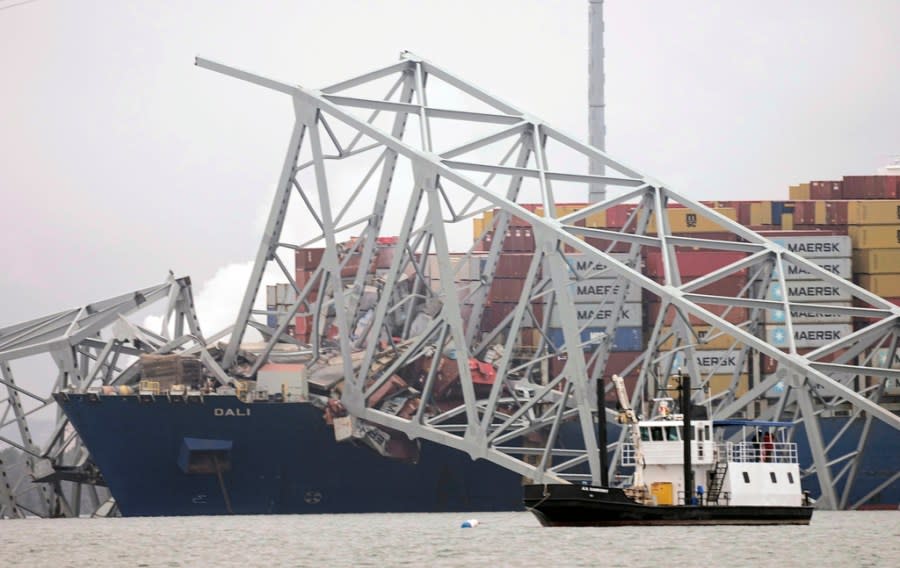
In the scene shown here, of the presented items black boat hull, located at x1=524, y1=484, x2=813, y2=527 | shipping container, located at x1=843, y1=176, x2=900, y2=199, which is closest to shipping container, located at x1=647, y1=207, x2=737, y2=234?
shipping container, located at x1=843, y1=176, x2=900, y2=199

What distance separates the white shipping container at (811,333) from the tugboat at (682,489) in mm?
24113

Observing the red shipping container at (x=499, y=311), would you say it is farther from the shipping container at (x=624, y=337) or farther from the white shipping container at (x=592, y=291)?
the shipping container at (x=624, y=337)

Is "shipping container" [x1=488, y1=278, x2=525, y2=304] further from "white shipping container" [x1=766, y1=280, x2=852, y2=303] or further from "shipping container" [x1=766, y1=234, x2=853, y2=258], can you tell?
"shipping container" [x1=766, y1=234, x2=853, y2=258]

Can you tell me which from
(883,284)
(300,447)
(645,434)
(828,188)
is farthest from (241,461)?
(828,188)

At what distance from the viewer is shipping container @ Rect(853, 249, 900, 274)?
92562mm

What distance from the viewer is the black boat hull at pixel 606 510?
2393 inches

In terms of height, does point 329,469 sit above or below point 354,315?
below

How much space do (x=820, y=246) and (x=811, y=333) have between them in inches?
196

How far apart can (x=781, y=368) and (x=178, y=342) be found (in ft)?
78.6

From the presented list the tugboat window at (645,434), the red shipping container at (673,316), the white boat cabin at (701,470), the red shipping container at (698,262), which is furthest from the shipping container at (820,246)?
the tugboat window at (645,434)

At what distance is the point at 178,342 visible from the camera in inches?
3310

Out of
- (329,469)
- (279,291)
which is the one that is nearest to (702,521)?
(329,469)

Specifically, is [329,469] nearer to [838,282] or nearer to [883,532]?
[838,282]

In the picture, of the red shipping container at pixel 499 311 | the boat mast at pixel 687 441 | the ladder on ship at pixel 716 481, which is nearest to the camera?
the boat mast at pixel 687 441
